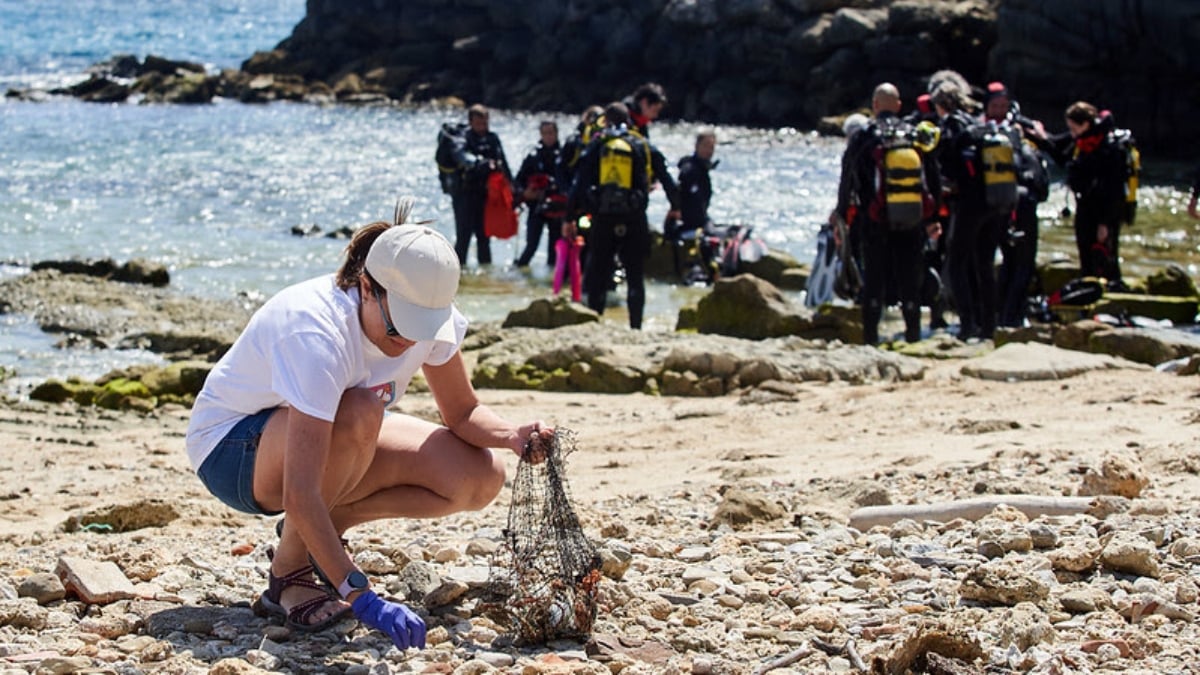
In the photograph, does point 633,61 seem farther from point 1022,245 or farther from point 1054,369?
point 1054,369

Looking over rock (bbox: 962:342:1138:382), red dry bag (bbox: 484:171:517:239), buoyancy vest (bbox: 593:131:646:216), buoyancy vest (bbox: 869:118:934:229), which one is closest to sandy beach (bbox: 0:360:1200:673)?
rock (bbox: 962:342:1138:382)

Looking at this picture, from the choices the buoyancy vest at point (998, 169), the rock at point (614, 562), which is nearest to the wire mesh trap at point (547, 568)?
the rock at point (614, 562)

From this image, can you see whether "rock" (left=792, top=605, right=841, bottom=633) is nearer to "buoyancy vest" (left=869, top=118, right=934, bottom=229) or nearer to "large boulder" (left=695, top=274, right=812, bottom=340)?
"buoyancy vest" (left=869, top=118, right=934, bottom=229)

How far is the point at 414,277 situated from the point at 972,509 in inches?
101

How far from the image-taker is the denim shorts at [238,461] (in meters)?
4.20

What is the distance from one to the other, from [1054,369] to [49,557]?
6.36 m

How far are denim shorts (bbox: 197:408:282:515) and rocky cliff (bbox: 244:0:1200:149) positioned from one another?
34404mm

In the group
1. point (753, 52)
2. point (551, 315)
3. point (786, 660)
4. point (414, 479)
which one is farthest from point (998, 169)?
point (753, 52)

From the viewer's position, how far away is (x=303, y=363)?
12.7ft

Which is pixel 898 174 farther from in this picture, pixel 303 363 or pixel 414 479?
pixel 303 363

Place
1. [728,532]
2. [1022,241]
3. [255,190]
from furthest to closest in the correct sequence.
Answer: [255,190] → [1022,241] → [728,532]

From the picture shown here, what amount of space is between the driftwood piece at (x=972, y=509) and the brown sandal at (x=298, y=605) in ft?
7.09

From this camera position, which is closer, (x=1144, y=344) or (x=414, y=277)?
(x=414, y=277)

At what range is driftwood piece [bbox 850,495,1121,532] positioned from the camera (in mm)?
5457
